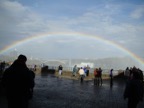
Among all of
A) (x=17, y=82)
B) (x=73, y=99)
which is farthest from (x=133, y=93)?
(x=73, y=99)

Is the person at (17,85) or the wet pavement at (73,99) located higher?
the person at (17,85)

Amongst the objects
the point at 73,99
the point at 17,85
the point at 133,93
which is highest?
the point at 17,85

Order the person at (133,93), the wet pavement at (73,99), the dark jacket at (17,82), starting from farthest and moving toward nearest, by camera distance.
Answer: the wet pavement at (73,99) < the person at (133,93) < the dark jacket at (17,82)

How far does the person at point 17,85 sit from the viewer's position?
5.87m

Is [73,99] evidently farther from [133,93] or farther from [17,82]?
[17,82]

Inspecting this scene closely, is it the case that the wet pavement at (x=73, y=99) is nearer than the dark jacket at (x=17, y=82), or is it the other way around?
the dark jacket at (x=17, y=82)

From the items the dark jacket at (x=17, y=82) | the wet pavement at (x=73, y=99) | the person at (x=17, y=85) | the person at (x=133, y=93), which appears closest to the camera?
the person at (x=17, y=85)

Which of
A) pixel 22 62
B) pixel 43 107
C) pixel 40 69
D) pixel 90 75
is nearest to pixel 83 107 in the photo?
pixel 43 107

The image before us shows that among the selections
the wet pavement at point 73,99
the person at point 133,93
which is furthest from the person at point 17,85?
the wet pavement at point 73,99

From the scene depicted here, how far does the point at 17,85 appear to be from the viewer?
19.8 ft

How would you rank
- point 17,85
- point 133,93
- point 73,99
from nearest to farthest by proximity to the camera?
point 17,85 → point 133,93 → point 73,99

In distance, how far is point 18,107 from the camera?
19.1 feet

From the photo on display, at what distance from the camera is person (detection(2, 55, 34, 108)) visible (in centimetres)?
587

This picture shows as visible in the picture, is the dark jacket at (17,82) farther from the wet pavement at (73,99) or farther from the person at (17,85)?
the wet pavement at (73,99)
